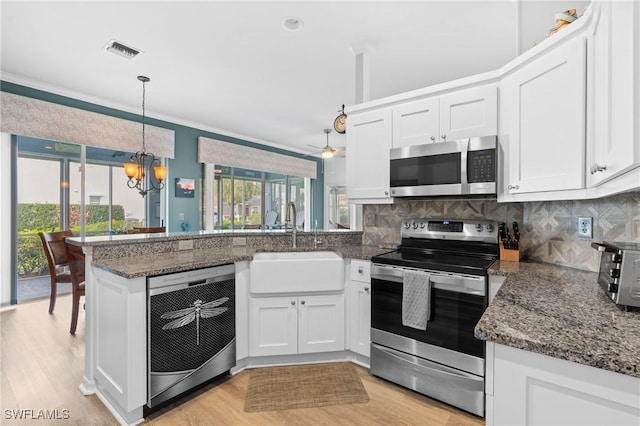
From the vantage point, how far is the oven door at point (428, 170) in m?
2.21

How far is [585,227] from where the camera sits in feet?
6.09

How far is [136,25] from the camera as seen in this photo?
A: 275 centimetres

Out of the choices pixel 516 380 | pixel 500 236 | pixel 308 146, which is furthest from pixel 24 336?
pixel 308 146

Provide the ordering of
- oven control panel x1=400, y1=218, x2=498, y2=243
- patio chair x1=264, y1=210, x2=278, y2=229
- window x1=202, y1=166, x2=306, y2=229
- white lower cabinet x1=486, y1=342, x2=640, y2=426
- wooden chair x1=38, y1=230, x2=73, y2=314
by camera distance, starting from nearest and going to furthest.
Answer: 1. white lower cabinet x1=486, y1=342, x2=640, y2=426
2. oven control panel x1=400, y1=218, x2=498, y2=243
3. wooden chair x1=38, y1=230, x2=73, y2=314
4. window x1=202, y1=166, x2=306, y2=229
5. patio chair x1=264, y1=210, x2=278, y2=229

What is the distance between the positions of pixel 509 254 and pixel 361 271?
1043 millimetres

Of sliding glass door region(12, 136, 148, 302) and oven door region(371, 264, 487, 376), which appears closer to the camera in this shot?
oven door region(371, 264, 487, 376)

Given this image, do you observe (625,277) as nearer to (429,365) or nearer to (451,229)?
(429,365)

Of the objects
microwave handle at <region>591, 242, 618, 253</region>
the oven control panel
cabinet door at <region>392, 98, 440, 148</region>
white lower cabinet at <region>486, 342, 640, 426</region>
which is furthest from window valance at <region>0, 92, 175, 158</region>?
microwave handle at <region>591, 242, 618, 253</region>

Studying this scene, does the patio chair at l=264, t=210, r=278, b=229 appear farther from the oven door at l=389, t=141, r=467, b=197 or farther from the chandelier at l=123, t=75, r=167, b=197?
the oven door at l=389, t=141, r=467, b=197

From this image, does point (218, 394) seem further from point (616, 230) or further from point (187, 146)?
point (187, 146)

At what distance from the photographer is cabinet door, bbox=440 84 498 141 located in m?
2.13

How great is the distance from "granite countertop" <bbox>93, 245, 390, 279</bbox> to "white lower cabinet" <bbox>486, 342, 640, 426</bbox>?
1.44 m

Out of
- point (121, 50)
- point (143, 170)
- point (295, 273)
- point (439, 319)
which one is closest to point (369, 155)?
point (295, 273)

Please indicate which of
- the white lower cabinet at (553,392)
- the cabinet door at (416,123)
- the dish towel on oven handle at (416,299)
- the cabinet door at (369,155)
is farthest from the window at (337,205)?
the white lower cabinet at (553,392)
